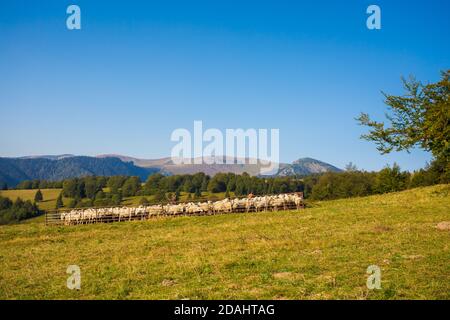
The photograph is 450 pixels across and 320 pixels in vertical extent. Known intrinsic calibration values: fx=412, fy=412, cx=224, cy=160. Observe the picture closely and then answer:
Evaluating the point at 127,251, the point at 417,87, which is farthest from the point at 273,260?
the point at 417,87

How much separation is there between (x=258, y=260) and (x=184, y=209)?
113ft

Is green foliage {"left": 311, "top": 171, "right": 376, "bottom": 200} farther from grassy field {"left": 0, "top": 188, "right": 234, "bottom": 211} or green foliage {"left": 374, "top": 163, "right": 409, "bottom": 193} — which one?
grassy field {"left": 0, "top": 188, "right": 234, "bottom": 211}

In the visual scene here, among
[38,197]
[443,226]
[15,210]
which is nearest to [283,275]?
[443,226]

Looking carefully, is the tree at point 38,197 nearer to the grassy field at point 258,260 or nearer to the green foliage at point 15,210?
the green foliage at point 15,210

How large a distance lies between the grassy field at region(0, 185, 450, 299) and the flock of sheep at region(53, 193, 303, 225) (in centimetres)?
1479

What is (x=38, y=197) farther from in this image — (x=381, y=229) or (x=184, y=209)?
(x=381, y=229)

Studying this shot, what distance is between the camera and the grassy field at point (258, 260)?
44.7 ft

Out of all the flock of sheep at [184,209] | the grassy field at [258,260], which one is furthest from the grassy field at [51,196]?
the grassy field at [258,260]

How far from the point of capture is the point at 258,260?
18828 mm

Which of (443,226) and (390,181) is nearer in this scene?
(443,226)
